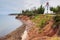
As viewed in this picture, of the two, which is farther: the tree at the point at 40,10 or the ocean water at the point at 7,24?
the ocean water at the point at 7,24

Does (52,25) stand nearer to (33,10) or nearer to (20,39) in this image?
(20,39)

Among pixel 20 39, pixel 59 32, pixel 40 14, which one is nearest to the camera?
pixel 59 32

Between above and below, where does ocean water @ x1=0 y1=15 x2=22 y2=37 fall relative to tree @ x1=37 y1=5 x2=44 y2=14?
below

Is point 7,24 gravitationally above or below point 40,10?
below

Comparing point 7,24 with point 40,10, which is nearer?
point 40,10

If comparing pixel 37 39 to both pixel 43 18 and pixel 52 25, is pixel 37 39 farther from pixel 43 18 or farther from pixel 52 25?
pixel 43 18

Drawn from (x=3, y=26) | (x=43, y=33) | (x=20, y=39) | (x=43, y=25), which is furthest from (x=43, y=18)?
(x=3, y=26)

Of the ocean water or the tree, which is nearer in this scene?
the tree

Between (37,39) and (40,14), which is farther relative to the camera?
(40,14)

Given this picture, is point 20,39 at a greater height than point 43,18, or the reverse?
point 43,18

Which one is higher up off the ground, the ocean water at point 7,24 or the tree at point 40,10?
the tree at point 40,10

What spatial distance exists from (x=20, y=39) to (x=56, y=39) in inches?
91.6

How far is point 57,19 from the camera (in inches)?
266

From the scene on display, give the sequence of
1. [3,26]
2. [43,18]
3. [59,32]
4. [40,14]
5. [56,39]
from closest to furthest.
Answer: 1. [56,39]
2. [59,32]
3. [43,18]
4. [40,14]
5. [3,26]
